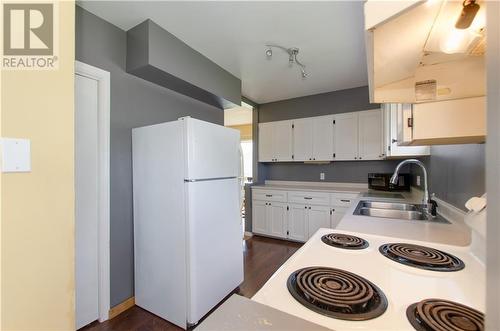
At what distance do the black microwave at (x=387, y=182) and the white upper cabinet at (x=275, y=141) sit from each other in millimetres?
1315

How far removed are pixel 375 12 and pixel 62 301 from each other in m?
1.44

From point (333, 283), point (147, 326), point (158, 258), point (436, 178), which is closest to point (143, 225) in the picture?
point (158, 258)

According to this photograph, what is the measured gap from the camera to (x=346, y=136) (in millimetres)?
3391

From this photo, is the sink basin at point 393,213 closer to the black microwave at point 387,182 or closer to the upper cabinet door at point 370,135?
the black microwave at point 387,182

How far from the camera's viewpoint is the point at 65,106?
3.07 ft

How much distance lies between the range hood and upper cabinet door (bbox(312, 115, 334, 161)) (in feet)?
8.68

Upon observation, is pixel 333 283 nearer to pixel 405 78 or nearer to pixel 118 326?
pixel 405 78

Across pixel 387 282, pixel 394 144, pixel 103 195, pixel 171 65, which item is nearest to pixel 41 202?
pixel 103 195

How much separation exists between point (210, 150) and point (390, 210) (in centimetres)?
166

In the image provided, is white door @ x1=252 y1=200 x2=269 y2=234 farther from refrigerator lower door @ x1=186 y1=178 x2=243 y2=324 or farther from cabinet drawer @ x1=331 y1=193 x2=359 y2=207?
refrigerator lower door @ x1=186 y1=178 x2=243 y2=324

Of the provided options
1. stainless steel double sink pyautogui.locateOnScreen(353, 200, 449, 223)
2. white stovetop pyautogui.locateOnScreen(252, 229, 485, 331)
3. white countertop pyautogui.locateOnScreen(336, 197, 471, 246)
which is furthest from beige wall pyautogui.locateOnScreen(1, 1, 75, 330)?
stainless steel double sink pyautogui.locateOnScreen(353, 200, 449, 223)

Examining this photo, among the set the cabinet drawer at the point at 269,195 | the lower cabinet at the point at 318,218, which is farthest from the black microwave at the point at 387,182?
the cabinet drawer at the point at 269,195

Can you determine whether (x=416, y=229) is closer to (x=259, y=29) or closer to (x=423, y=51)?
(x=423, y=51)

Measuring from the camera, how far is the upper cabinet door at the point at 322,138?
3.50m
